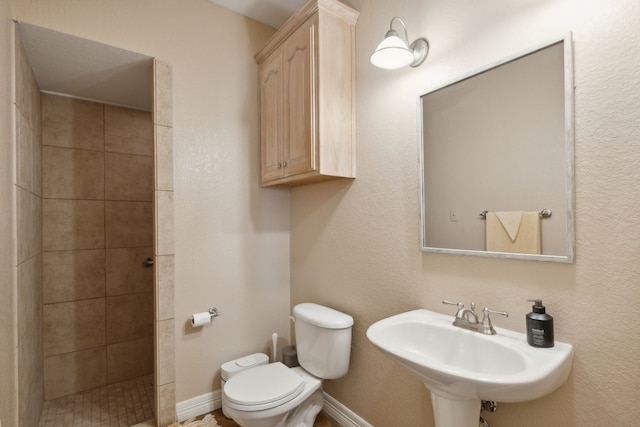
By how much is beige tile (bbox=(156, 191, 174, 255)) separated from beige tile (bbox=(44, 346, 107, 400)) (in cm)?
125

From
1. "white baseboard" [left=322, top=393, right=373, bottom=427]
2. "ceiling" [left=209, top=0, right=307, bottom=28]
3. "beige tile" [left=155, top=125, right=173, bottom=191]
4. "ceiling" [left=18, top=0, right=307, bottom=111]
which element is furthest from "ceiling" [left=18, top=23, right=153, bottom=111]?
"white baseboard" [left=322, top=393, right=373, bottom=427]

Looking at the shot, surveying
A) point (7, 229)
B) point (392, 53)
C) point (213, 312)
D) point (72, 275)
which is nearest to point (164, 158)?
point (7, 229)

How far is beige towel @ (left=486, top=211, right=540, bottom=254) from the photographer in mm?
1124

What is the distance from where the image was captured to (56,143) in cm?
231

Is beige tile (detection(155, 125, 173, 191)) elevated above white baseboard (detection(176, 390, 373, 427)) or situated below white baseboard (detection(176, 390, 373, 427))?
above

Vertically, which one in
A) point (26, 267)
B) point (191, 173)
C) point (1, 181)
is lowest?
point (26, 267)

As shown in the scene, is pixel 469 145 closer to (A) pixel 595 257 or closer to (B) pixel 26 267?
(A) pixel 595 257

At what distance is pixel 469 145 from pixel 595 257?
602 millimetres

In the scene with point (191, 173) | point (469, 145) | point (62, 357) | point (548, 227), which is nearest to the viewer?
point (548, 227)

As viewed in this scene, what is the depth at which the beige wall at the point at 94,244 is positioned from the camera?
2293 millimetres

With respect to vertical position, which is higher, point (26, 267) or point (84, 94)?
point (84, 94)

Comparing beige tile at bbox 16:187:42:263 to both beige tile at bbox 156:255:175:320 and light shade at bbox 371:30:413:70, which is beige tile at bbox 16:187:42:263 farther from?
light shade at bbox 371:30:413:70

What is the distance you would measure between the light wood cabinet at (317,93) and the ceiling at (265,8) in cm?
35

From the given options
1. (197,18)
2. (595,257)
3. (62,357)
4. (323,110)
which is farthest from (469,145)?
(62,357)
